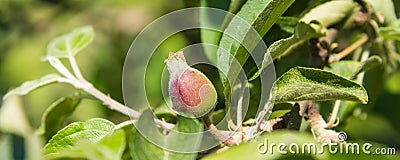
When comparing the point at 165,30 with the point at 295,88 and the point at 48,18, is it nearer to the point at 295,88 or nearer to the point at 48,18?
the point at 295,88

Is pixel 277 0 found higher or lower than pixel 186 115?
higher

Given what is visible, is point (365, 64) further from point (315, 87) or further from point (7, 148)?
point (7, 148)

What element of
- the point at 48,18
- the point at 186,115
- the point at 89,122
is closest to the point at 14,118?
the point at 89,122

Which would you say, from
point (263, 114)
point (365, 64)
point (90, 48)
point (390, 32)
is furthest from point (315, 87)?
point (90, 48)

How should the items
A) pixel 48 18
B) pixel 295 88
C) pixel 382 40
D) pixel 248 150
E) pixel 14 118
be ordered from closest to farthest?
pixel 248 150 → pixel 295 88 → pixel 14 118 → pixel 382 40 → pixel 48 18

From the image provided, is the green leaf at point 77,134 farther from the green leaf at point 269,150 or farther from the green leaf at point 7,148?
the green leaf at point 269,150

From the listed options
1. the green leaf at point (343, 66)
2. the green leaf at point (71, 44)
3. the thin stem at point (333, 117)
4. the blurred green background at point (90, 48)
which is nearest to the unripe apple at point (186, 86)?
the thin stem at point (333, 117)
